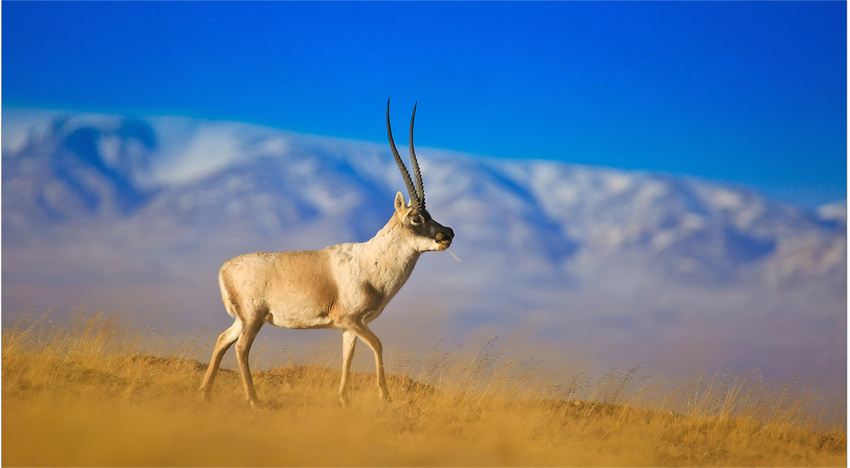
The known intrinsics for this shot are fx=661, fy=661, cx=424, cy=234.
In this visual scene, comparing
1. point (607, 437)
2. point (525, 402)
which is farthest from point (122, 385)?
point (607, 437)

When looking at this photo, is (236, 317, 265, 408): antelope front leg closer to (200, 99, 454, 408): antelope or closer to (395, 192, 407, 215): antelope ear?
(200, 99, 454, 408): antelope

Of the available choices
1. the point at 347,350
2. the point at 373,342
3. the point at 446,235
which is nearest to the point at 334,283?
the point at 373,342

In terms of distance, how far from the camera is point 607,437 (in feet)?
28.9

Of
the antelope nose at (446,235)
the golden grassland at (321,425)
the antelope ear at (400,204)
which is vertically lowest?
the golden grassland at (321,425)

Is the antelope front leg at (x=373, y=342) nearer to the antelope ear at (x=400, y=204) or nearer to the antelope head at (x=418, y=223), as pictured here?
the antelope head at (x=418, y=223)

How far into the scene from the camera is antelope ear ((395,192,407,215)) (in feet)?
29.8

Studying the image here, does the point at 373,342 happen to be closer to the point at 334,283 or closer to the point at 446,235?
the point at 334,283

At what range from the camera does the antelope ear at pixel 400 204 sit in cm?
907

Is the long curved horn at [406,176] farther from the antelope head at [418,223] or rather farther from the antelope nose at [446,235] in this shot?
the antelope nose at [446,235]

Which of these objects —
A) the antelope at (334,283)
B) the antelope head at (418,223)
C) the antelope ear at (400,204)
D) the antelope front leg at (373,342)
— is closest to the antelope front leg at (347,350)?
the antelope at (334,283)

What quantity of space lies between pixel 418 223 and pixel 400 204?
15.7 inches

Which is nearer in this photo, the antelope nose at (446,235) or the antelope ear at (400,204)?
the antelope nose at (446,235)

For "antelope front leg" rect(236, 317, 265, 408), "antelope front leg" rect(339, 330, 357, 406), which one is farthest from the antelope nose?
"antelope front leg" rect(236, 317, 265, 408)

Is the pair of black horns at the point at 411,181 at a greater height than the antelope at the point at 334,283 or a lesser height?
greater
